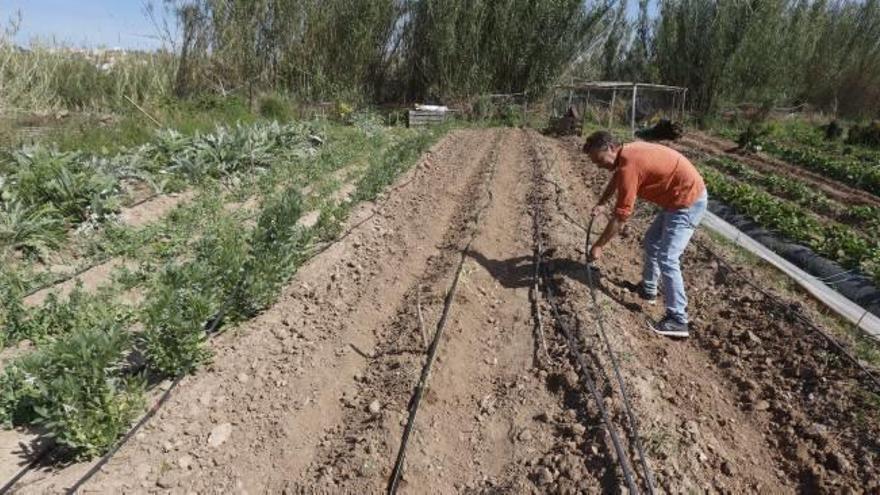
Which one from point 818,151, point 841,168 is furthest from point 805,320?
point 818,151

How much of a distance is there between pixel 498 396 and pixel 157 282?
2.40 meters

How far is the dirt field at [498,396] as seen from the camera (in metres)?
2.94

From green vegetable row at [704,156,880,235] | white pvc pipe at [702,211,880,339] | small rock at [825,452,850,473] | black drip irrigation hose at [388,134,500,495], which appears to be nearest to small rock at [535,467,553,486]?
black drip irrigation hose at [388,134,500,495]

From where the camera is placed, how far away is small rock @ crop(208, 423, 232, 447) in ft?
10.1

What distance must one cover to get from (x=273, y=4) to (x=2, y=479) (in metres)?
14.3

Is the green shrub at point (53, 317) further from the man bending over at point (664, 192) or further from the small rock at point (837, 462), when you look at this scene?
the small rock at point (837, 462)

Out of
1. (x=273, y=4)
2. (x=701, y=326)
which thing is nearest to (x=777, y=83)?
(x=273, y=4)

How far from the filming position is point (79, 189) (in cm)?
541

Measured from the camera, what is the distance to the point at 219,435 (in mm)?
3133

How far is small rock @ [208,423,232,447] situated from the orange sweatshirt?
2840 millimetres

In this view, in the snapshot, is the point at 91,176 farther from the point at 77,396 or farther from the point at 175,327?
the point at 77,396

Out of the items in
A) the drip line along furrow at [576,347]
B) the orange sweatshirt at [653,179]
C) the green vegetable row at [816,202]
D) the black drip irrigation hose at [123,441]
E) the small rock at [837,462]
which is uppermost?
the orange sweatshirt at [653,179]

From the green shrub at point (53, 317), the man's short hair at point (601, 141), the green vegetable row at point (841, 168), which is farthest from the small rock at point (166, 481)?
the green vegetable row at point (841, 168)

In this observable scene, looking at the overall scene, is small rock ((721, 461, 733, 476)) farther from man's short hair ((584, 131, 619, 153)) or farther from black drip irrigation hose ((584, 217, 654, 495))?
man's short hair ((584, 131, 619, 153))
